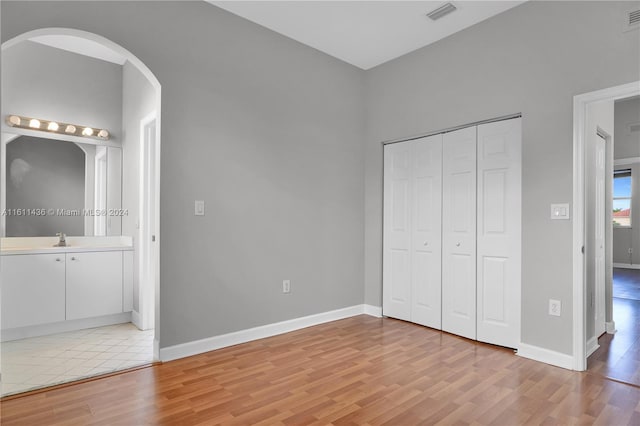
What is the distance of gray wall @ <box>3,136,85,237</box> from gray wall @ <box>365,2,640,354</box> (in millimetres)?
4038

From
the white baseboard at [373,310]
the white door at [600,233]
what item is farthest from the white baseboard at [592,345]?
the white baseboard at [373,310]

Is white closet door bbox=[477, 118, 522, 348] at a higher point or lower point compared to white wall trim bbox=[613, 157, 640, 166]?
lower

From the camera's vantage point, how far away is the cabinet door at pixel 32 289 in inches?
130

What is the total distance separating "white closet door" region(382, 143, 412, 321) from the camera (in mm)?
4051

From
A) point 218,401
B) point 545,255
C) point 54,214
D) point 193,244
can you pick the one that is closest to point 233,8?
point 193,244

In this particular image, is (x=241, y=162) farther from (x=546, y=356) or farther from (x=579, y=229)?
(x=546, y=356)

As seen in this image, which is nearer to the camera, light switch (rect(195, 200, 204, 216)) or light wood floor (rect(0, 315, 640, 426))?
light wood floor (rect(0, 315, 640, 426))

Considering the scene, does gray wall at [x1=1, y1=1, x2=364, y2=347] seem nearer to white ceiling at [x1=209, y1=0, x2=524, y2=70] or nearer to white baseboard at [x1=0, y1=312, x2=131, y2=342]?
white ceiling at [x1=209, y1=0, x2=524, y2=70]

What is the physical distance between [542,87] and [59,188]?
485 centimetres

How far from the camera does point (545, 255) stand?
2.93 metres

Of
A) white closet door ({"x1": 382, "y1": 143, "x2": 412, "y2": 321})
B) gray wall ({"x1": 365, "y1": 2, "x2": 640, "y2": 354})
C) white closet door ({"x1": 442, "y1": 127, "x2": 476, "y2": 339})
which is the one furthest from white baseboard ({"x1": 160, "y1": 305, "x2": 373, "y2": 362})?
gray wall ({"x1": 365, "y1": 2, "x2": 640, "y2": 354})

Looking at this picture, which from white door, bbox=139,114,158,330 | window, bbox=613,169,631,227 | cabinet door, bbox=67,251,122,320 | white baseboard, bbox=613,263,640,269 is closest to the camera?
cabinet door, bbox=67,251,122,320

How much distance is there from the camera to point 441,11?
10.6 feet

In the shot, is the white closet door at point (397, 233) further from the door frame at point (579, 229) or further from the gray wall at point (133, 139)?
the gray wall at point (133, 139)
